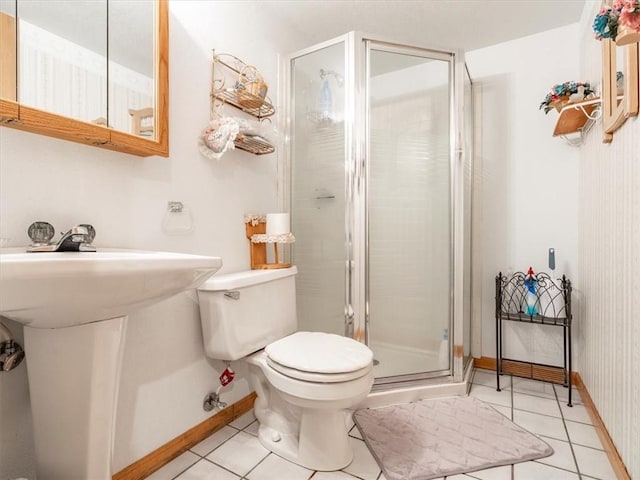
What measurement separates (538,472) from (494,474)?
0.17 meters

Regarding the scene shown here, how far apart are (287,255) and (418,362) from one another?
97cm

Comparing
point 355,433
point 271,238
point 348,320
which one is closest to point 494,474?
point 355,433

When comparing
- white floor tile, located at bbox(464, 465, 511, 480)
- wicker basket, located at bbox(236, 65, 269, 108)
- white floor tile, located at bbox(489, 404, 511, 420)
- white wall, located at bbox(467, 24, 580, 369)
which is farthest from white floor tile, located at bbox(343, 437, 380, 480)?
wicker basket, located at bbox(236, 65, 269, 108)

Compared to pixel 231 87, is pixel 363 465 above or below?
below

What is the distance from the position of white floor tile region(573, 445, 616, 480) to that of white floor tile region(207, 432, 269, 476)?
1252 millimetres

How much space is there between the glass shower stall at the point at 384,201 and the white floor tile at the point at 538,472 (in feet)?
1.99

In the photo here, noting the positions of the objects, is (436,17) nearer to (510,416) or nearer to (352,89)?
(352,89)

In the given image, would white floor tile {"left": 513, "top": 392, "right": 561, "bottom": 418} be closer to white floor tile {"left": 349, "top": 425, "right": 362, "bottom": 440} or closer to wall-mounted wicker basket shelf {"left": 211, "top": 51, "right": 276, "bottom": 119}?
white floor tile {"left": 349, "top": 425, "right": 362, "bottom": 440}

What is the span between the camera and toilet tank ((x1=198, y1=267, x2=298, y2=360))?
4.81 feet

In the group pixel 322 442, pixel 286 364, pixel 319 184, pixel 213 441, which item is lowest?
pixel 213 441

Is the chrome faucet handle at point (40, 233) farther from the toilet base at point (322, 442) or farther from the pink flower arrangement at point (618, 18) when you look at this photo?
the pink flower arrangement at point (618, 18)

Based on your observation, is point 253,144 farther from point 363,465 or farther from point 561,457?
point 561,457

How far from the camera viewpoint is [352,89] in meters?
1.83

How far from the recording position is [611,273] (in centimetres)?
143
